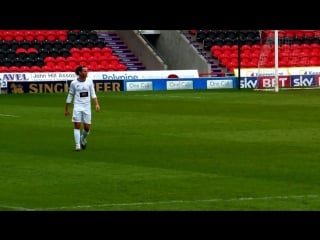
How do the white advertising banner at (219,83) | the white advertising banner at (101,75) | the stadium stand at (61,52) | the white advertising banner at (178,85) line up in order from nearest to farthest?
the white advertising banner at (101,75)
the white advertising banner at (178,85)
the white advertising banner at (219,83)
the stadium stand at (61,52)

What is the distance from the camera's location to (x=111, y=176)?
60.5ft

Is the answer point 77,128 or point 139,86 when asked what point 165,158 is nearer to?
point 77,128

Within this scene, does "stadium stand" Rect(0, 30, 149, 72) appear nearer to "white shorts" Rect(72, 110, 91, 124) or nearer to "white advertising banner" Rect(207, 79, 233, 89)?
"white advertising banner" Rect(207, 79, 233, 89)

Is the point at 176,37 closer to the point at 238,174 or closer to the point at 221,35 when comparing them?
the point at 221,35

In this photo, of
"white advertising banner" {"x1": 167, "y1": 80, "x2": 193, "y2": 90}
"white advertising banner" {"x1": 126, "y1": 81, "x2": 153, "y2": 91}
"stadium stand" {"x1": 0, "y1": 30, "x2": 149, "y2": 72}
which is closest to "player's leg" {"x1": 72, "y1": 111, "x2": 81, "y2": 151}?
"white advertising banner" {"x1": 126, "y1": 81, "x2": 153, "y2": 91}

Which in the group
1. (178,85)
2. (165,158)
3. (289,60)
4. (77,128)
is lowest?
(165,158)

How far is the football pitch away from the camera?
15.0 meters

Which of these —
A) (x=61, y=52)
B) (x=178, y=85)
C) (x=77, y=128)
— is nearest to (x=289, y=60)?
(x=178, y=85)

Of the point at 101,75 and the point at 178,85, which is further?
the point at 101,75

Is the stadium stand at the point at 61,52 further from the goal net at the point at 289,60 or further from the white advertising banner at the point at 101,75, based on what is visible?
the goal net at the point at 289,60

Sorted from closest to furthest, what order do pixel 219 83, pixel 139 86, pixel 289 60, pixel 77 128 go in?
pixel 77 128, pixel 139 86, pixel 219 83, pixel 289 60

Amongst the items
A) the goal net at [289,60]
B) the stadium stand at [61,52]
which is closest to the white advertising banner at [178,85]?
the goal net at [289,60]

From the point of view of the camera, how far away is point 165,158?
2175 centimetres

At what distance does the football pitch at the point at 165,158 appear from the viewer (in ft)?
49.3
